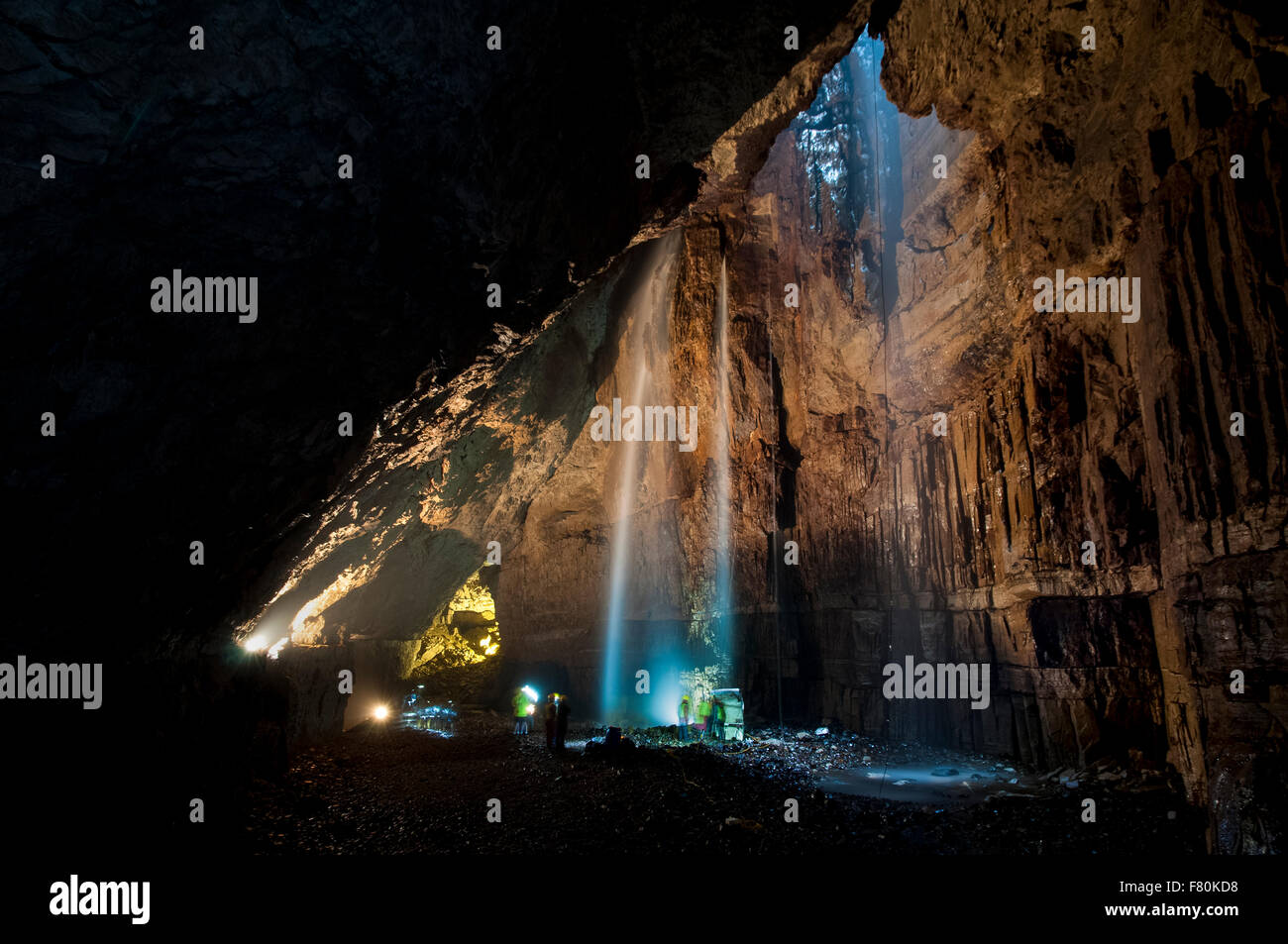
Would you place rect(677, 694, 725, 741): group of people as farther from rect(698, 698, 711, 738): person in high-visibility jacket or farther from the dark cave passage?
the dark cave passage

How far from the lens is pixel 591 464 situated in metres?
→ 23.0

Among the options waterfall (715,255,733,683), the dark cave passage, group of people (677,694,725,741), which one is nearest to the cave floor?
the dark cave passage

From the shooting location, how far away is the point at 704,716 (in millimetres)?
16938

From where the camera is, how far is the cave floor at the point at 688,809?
21.5 feet

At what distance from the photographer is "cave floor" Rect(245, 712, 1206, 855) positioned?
21.5ft

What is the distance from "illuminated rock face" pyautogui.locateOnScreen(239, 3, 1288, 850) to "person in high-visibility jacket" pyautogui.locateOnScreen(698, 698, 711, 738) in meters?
1.45

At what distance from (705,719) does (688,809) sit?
9227 mm

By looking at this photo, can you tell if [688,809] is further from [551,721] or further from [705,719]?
[705,719]

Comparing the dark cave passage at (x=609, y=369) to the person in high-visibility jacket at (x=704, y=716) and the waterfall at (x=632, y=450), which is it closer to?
the person in high-visibility jacket at (x=704, y=716)

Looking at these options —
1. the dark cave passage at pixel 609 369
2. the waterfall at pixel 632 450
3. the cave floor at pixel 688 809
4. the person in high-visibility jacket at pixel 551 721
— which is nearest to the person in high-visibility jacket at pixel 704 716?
the dark cave passage at pixel 609 369

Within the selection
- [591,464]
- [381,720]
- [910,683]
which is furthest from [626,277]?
[381,720]

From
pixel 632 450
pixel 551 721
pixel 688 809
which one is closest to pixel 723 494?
pixel 632 450
